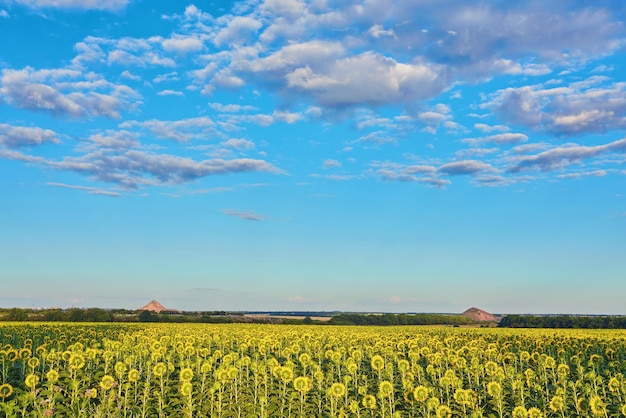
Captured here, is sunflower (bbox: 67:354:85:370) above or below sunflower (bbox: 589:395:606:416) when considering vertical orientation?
above

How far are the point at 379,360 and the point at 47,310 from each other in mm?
90160

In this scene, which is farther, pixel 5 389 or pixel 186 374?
pixel 5 389

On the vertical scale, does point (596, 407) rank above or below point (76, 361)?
below

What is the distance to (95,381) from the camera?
21906 mm

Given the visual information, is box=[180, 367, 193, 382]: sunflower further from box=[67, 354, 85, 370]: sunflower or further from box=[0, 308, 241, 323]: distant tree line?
box=[0, 308, 241, 323]: distant tree line

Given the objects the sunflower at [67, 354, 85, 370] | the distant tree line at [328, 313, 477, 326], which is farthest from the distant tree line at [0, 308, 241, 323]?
the sunflower at [67, 354, 85, 370]

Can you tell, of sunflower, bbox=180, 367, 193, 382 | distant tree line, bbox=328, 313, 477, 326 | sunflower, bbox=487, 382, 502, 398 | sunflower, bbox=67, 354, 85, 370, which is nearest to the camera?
sunflower, bbox=180, 367, 193, 382

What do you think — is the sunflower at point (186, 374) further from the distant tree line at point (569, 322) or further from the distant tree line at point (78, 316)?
the distant tree line at point (569, 322)

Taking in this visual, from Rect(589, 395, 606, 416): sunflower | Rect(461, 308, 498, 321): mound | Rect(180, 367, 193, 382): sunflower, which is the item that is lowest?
Rect(461, 308, 498, 321): mound

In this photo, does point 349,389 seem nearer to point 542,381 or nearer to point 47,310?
point 542,381

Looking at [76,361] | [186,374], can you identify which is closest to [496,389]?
[186,374]

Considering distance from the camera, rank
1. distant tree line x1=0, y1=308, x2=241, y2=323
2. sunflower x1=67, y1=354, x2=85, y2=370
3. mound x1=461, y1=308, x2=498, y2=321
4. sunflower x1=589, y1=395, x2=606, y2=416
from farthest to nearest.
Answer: mound x1=461, y1=308, x2=498, y2=321 < distant tree line x1=0, y1=308, x2=241, y2=323 < sunflower x1=67, y1=354, x2=85, y2=370 < sunflower x1=589, y1=395, x2=606, y2=416

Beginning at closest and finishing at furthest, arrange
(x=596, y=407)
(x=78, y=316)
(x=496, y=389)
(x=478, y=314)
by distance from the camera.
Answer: (x=596, y=407)
(x=496, y=389)
(x=78, y=316)
(x=478, y=314)

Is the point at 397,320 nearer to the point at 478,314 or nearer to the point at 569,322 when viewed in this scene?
the point at 569,322
